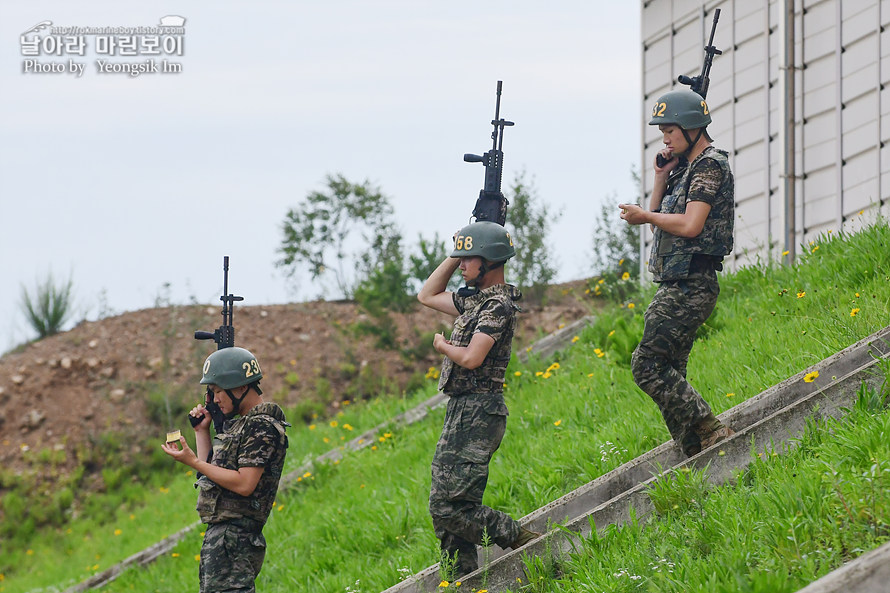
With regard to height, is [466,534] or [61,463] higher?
[466,534]

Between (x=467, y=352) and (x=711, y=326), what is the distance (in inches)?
171

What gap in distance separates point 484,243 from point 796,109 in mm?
6847

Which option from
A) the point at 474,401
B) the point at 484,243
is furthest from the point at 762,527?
the point at 484,243

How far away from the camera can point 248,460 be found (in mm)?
5516

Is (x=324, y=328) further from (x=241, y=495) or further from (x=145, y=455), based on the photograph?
(x=241, y=495)

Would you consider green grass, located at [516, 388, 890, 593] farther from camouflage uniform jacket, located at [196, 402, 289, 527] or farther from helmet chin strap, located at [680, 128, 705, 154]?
helmet chin strap, located at [680, 128, 705, 154]

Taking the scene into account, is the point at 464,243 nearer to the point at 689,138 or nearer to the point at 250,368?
the point at 250,368

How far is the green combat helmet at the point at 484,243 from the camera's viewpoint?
582cm

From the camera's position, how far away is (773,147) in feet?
38.5

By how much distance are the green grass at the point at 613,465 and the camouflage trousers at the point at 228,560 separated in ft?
4.86

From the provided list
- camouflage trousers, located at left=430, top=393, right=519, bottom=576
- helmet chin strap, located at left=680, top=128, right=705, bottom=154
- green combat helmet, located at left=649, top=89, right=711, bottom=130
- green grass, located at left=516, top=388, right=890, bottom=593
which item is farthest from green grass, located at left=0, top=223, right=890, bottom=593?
green combat helmet, located at left=649, top=89, right=711, bottom=130

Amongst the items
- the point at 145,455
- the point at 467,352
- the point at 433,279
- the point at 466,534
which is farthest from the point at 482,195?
the point at 145,455

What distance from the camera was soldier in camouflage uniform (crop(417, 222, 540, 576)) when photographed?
5.54 metres

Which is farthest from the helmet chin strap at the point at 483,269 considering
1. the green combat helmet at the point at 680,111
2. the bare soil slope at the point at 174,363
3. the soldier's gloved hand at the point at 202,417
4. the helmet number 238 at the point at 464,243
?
the bare soil slope at the point at 174,363
